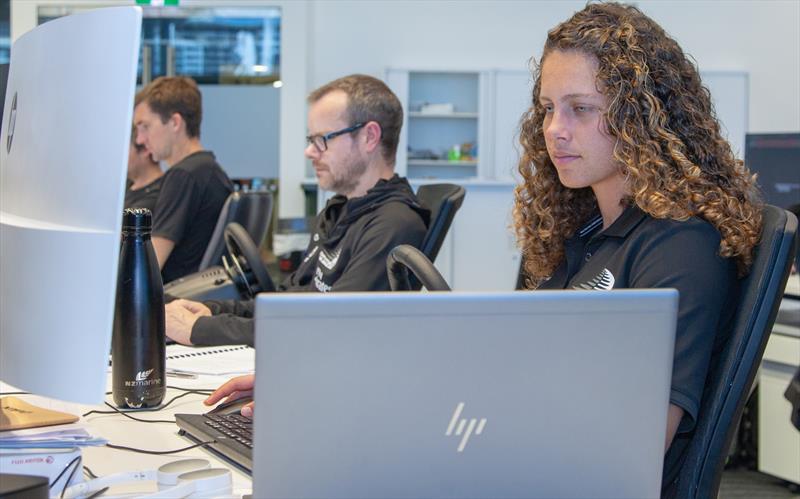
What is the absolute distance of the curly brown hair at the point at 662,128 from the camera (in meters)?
1.23

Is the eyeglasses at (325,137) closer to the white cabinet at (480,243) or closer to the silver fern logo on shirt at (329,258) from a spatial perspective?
the silver fern logo on shirt at (329,258)

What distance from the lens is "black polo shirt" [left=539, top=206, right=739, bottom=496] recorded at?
1130 mm

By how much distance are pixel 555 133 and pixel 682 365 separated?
1.40ft

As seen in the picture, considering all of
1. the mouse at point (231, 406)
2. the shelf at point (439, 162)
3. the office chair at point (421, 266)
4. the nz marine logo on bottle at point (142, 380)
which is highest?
the shelf at point (439, 162)

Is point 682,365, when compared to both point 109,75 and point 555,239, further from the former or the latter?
point 109,75

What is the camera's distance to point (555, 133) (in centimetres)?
139

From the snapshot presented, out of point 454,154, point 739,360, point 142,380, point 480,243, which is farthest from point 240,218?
point 454,154

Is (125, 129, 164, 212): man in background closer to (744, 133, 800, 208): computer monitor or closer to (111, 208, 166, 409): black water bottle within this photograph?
(111, 208, 166, 409): black water bottle

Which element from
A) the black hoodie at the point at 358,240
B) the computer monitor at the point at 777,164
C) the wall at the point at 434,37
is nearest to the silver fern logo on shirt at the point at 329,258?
the black hoodie at the point at 358,240

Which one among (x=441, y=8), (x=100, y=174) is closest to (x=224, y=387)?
(x=100, y=174)

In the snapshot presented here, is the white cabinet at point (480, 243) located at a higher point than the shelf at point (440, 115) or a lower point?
lower

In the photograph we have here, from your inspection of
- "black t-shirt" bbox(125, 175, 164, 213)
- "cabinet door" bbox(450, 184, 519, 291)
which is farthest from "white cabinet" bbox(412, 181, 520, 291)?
"black t-shirt" bbox(125, 175, 164, 213)

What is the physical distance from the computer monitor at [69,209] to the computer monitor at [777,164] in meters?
2.99

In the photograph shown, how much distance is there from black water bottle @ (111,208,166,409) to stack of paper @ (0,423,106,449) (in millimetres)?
234
